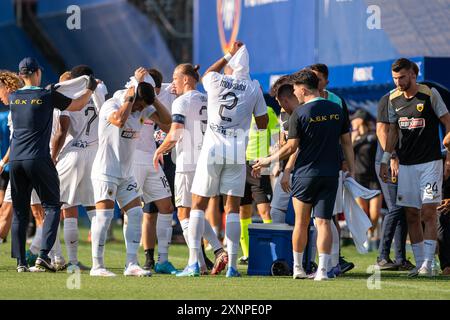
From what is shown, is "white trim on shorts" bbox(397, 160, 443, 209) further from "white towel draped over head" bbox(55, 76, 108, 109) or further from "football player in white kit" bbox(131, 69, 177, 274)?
"white towel draped over head" bbox(55, 76, 108, 109)

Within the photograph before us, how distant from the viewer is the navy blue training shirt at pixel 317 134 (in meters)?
11.1

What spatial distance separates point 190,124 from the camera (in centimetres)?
1241

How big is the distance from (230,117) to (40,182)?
7.05 ft

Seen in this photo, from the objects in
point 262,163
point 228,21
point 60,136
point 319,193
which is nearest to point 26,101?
Answer: point 60,136

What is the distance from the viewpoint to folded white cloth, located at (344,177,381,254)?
39.9 ft

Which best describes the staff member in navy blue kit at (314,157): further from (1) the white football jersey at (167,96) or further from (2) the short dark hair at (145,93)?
(1) the white football jersey at (167,96)

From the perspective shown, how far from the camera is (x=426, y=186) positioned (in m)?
12.2

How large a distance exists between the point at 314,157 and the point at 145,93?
1.79 m

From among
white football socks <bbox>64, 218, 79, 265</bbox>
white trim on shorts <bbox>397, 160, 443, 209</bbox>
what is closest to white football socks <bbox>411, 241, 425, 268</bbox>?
white trim on shorts <bbox>397, 160, 443, 209</bbox>

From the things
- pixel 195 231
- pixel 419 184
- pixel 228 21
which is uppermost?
pixel 228 21

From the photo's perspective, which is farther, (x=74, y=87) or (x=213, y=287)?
(x=74, y=87)

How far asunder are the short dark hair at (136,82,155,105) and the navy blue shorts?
168 cm

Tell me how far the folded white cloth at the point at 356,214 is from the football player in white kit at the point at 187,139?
145cm

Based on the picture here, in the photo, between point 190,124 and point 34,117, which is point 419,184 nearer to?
point 190,124
